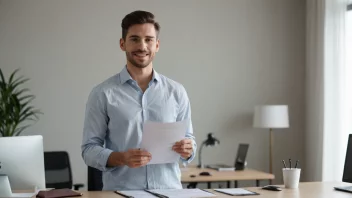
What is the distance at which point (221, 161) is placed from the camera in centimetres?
661

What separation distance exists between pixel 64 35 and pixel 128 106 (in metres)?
3.52

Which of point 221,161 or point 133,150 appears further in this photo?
point 221,161

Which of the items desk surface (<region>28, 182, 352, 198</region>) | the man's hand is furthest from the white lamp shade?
the man's hand

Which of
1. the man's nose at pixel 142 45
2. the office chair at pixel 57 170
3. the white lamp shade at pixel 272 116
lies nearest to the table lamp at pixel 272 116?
the white lamp shade at pixel 272 116

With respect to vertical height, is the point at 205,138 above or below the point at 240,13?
below

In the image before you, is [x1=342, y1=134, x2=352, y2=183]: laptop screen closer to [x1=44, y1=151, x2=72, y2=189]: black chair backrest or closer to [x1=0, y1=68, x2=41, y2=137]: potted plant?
[x1=44, y1=151, x2=72, y2=189]: black chair backrest

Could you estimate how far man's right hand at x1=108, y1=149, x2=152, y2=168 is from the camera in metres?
2.71

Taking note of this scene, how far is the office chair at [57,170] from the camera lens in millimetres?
4988

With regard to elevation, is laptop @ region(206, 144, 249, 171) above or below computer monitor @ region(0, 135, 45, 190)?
below

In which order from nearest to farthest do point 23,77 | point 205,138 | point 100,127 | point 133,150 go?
point 133,150 < point 100,127 < point 23,77 < point 205,138

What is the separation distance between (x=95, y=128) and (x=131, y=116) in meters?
0.19

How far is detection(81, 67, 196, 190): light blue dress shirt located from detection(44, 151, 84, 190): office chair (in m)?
2.12

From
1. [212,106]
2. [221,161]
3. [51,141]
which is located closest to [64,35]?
[51,141]

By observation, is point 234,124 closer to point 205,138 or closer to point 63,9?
point 205,138
